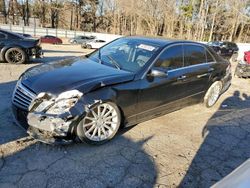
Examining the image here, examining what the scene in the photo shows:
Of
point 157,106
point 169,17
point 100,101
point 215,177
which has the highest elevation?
point 169,17

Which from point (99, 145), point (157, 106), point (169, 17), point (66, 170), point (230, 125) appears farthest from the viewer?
point (169, 17)

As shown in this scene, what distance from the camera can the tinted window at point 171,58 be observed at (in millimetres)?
4058

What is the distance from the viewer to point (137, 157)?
10.7 feet

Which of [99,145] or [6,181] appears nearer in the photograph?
[6,181]

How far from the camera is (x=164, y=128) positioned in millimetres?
4215

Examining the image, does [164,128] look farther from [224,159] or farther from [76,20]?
[76,20]

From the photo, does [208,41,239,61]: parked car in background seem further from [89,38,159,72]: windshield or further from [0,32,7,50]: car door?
[89,38,159,72]: windshield

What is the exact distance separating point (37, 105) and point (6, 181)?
3.10 feet

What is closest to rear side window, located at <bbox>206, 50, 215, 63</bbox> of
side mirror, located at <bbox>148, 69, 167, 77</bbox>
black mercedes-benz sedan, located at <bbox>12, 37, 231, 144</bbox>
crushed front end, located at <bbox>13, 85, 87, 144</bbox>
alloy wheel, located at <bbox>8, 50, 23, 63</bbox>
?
black mercedes-benz sedan, located at <bbox>12, 37, 231, 144</bbox>

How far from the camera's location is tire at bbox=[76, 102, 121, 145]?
3254 mm

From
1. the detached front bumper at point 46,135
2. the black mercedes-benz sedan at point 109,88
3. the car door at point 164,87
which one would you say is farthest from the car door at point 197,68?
the detached front bumper at point 46,135

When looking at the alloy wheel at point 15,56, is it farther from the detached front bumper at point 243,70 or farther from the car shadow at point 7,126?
the detached front bumper at point 243,70

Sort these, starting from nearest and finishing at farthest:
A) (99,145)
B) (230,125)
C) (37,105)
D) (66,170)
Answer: (66,170) < (37,105) < (99,145) < (230,125)

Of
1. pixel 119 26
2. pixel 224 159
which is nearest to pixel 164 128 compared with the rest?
pixel 224 159
